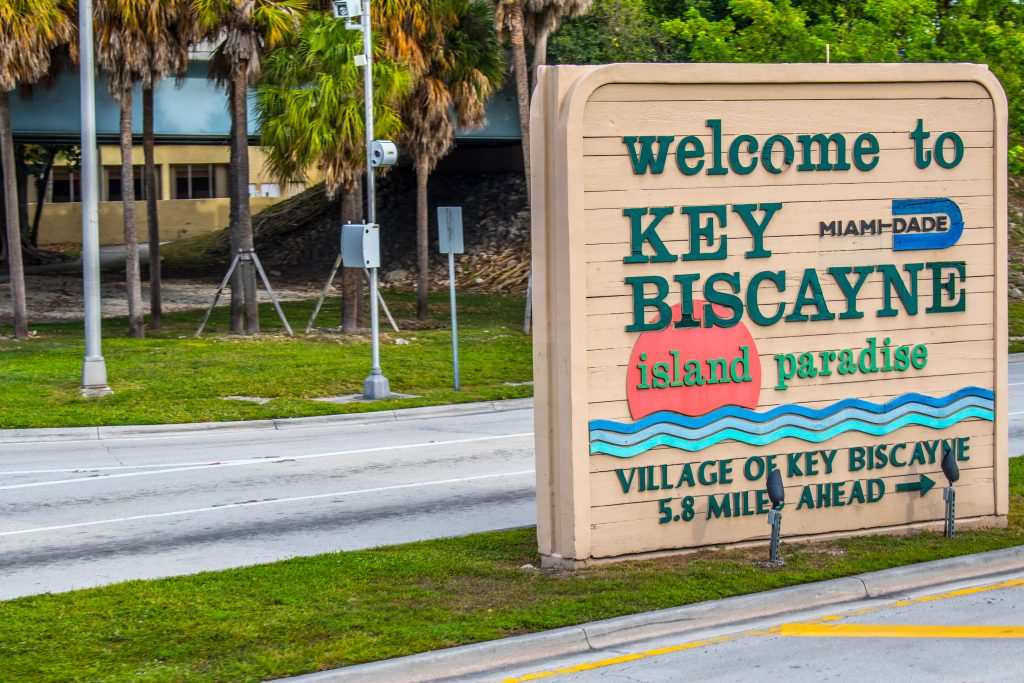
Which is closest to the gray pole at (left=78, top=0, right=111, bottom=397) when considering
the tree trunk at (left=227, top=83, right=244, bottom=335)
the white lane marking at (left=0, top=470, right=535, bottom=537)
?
the white lane marking at (left=0, top=470, right=535, bottom=537)

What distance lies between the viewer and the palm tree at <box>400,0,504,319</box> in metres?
32.0

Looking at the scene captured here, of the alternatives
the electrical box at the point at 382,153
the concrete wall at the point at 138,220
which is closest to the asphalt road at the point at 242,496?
the electrical box at the point at 382,153

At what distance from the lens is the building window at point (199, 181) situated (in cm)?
6331

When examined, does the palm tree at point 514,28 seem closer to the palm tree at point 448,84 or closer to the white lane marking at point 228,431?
the palm tree at point 448,84

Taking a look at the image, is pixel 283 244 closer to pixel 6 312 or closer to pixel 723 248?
pixel 6 312

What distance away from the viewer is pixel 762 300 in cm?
1081

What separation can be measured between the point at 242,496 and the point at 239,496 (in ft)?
0.10

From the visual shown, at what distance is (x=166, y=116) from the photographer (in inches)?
1449

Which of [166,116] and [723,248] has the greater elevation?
[166,116]

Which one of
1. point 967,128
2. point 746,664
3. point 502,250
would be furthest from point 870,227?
point 502,250

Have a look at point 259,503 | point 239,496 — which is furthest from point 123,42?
point 259,503

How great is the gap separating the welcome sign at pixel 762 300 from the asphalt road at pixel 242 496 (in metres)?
2.49

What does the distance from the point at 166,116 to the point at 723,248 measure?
28984 millimetres

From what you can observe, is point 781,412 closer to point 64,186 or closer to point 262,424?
point 262,424
